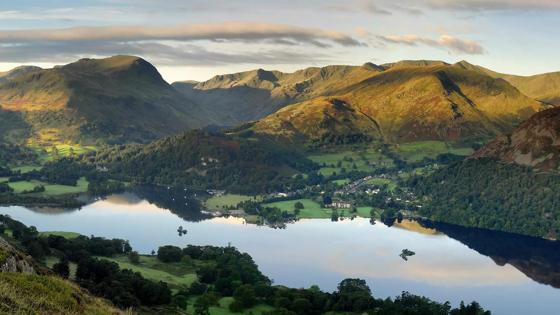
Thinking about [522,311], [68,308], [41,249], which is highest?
[68,308]

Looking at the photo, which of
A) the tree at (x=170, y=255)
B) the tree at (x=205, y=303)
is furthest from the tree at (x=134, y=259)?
the tree at (x=205, y=303)

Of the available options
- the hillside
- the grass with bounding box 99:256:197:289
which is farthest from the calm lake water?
the hillside

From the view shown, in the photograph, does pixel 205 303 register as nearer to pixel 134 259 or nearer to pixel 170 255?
pixel 134 259

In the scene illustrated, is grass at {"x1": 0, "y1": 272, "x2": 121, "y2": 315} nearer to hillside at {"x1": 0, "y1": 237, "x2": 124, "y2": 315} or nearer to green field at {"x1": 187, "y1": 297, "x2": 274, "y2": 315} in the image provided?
hillside at {"x1": 0, "y1": 237, "x2": 124, "y2": 315}

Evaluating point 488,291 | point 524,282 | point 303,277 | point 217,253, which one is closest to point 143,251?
point 217,253

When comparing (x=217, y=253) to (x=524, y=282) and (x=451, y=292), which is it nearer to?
(x=451, y=292)

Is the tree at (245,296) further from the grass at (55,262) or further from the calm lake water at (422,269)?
the calm lake water at (422,269)
